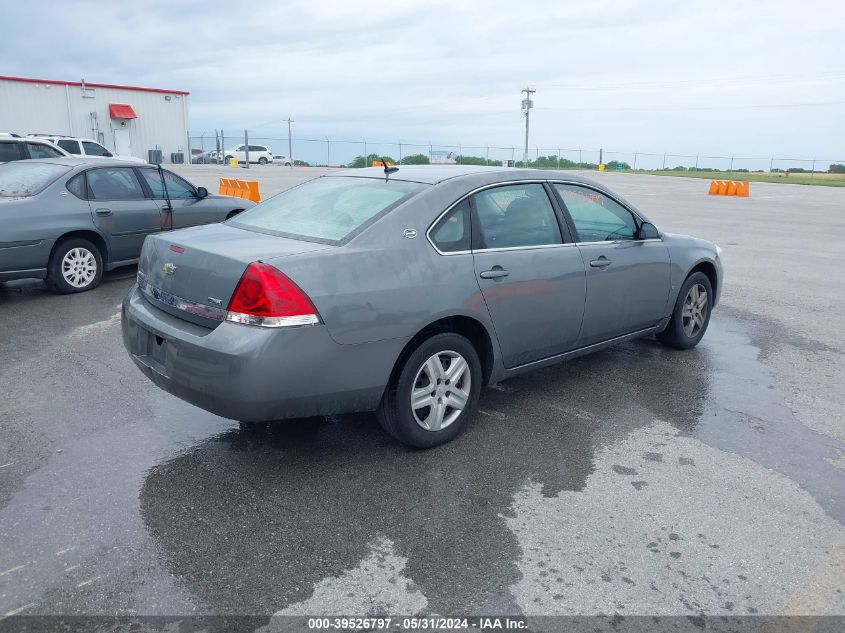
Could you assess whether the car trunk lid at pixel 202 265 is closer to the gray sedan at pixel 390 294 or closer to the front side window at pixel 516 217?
the gray sedan at pixel 390 294

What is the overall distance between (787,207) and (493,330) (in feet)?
76.7

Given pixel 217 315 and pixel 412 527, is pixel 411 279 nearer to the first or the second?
pixel 217 315

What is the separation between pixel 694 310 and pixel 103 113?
44.7 m

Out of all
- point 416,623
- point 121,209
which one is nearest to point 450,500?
point 416,623

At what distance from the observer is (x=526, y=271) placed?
4414mm

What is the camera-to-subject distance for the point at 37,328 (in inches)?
261

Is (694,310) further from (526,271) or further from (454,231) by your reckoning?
(454,231)

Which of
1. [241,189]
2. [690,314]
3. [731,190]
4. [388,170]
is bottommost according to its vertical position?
[731,190]

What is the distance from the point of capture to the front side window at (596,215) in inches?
195

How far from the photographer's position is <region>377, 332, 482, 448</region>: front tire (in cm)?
387

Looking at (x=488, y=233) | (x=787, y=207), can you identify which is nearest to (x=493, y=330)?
(x=488, y=233)

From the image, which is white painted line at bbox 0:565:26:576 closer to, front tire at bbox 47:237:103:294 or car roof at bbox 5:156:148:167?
front tire at bbox 47:237:103:294

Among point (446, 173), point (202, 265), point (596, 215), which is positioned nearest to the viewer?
point (202, 265)

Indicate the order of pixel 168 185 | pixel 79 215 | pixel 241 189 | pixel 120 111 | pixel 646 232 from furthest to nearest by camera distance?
1. pixel 120 111
2. pixel 241 189
3. pixel 168 185
4. pixel 79 215
5. pixel 646 232
